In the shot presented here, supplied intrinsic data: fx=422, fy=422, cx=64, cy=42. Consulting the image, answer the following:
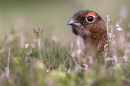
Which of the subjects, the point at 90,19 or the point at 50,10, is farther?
the point at 50,10

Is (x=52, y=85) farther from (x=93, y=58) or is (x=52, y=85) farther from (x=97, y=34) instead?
(x=97, y=34)

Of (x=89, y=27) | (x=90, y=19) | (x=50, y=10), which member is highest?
(x=50, y=10)

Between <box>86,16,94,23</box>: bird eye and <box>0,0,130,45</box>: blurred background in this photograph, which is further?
<box>0,0,130,45</box>: blurred background

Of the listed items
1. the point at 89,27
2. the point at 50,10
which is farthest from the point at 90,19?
the point at 50,10

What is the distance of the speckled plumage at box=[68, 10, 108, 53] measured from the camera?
5758 mm

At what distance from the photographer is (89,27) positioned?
585 centimetres

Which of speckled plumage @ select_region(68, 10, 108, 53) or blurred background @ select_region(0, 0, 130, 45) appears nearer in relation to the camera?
speckled plumage @ select_region(68, 10, 108, 53)

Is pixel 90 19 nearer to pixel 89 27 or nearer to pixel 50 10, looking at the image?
pixel 89 27

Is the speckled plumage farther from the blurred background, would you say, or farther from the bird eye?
the blurred background

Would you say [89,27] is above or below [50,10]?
below

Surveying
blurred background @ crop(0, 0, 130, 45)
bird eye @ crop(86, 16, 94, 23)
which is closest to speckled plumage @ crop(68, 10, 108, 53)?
bird eye @ crop(86, 16, 94, 23)

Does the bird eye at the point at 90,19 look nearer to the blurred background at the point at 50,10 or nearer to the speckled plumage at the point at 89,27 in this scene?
the speckled plumage at the point at 89,27

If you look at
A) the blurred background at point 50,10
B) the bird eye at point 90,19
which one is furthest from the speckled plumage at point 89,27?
the blurred background at point 50,10

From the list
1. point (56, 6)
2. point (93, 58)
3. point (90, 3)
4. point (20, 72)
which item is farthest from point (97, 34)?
point (56, 6)
